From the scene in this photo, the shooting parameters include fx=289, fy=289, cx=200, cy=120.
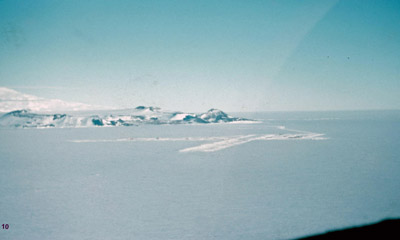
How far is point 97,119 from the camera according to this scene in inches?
2603

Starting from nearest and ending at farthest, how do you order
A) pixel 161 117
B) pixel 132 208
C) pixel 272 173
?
pixel 132 208 → pixel 272 173 → pixel 161 117

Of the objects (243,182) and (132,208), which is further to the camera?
(243,182)

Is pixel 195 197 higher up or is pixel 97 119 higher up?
pixel 97 119

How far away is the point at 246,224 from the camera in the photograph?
7.47m

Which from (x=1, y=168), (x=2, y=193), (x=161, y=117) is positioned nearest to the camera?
(x=2, y=193)

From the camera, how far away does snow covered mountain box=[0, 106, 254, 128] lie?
63053 millimetres

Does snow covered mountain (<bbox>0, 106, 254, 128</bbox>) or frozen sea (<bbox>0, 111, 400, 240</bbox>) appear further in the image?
snow covered mountain (<bbox>0, 106, 254, 128</bbox>)

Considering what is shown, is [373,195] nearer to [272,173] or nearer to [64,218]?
[272,173]

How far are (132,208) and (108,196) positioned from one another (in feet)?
5.74

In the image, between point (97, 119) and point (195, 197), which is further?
point (97, 119)

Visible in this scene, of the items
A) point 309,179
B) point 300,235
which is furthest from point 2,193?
point 309,179

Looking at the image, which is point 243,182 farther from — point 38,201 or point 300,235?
point 38,201

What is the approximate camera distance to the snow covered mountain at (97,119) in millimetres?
63053

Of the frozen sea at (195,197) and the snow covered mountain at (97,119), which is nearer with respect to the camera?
the frozen sea at (195,197)
